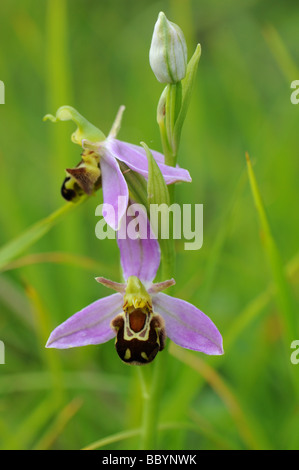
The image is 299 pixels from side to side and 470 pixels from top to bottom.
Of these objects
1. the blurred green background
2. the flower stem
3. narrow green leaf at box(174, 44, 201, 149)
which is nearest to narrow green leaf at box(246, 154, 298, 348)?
the blurred green background

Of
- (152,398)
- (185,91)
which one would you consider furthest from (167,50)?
(152,398)

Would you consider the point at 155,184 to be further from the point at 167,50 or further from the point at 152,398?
the point at 152,398

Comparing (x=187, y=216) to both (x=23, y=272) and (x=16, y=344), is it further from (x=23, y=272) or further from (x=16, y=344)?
(x=16, y=344)

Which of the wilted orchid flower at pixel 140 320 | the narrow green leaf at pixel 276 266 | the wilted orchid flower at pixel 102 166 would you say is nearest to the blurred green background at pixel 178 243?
the narrow green leaf at pixel 276 266

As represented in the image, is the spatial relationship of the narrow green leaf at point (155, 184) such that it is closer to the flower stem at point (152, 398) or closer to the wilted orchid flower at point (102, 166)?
the wilted orchid flower at point (102, 166)

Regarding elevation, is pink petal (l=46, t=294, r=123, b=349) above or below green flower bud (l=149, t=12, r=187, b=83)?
below

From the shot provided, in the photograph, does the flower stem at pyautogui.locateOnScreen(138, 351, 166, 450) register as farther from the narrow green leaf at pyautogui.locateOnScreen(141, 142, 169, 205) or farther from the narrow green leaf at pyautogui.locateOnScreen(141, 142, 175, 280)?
the narrow green leaf at pyautogui.locateOnScreen(141, 142, 169, 205)
